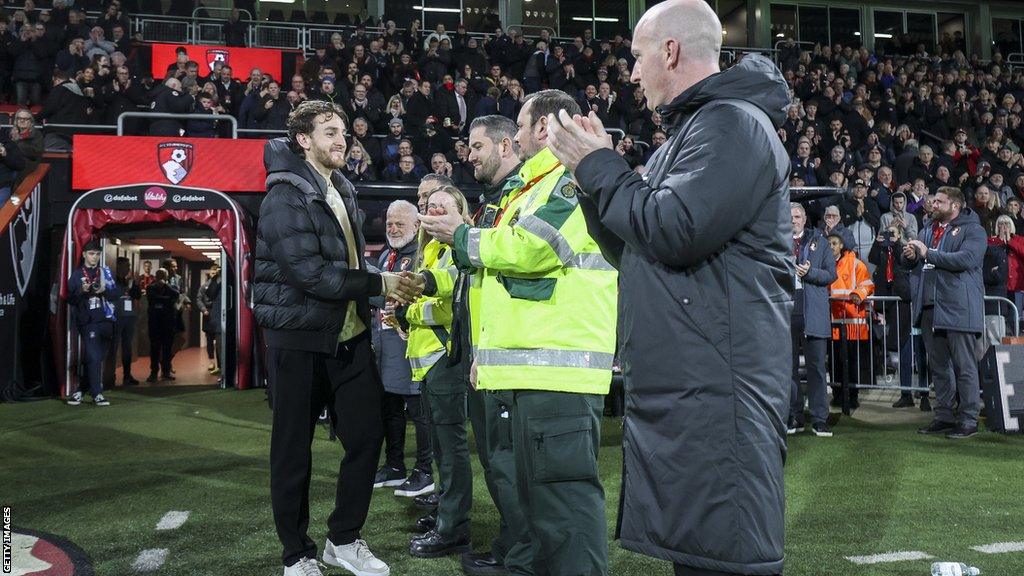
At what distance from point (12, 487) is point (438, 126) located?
983 centimetres

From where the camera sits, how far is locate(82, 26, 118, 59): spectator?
16484 mm

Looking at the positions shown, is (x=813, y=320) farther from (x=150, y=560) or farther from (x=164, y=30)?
(x=164, y=30)

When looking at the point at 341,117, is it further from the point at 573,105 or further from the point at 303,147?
the point at 573,105

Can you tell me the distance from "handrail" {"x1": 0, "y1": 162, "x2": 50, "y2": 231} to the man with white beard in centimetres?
648

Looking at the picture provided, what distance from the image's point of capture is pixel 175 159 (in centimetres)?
1195

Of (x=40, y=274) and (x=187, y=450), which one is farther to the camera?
(x=40, y=274)

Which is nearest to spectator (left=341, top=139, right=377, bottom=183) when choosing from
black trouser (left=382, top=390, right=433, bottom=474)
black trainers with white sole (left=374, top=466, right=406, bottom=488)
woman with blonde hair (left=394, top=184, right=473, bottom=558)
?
black trouser (left=382, top=390, right=433, bottom=474)

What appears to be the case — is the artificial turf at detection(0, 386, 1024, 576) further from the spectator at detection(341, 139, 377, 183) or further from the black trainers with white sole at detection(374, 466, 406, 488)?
the spectator at detection(341, 139, 377, 183)

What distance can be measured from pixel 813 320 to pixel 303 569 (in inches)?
218

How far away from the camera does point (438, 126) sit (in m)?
14.6

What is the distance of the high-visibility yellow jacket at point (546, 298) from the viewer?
2863 mm

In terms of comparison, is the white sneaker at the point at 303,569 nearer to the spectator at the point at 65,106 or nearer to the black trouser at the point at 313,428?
the black trouser at the point at 313,428

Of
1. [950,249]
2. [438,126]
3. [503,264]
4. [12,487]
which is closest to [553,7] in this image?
[438,126]

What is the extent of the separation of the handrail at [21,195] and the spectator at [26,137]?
14 cm
